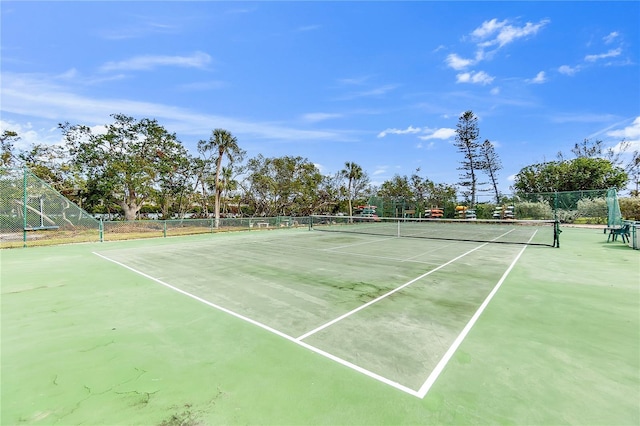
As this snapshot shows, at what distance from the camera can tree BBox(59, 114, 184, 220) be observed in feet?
74.5

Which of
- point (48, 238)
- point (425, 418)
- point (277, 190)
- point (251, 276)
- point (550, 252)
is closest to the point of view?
point (425, 418)

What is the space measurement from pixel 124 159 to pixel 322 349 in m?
27.3

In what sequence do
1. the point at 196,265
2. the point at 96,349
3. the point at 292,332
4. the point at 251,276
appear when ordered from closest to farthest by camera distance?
the point at 96,349
the point at 292,332
the point at 251,276
the point at 196,265

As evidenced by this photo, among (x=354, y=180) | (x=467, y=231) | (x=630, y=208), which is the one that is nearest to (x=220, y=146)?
(x=354, y=180)

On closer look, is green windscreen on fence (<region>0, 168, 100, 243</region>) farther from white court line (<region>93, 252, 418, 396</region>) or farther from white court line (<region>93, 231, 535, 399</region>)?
white court line (<region>93, 231, 535, 399</region>)

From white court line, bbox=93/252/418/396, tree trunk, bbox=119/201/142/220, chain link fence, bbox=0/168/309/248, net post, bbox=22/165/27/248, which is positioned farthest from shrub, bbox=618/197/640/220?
tree trunk, bbox=119/201/142/220

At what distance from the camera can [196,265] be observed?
8.23m

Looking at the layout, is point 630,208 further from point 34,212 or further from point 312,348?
point 34,212

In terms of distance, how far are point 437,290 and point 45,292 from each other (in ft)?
25.4

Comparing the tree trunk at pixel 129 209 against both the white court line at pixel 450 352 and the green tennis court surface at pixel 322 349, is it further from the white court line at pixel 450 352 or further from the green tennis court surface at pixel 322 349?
the white court line at pixel 450 352

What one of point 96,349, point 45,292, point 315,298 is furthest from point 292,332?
point 45,292

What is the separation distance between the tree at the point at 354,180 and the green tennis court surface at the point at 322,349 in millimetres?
27277

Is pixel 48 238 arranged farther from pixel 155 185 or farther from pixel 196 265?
pixel 155 185

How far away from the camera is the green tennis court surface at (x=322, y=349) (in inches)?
90.1
